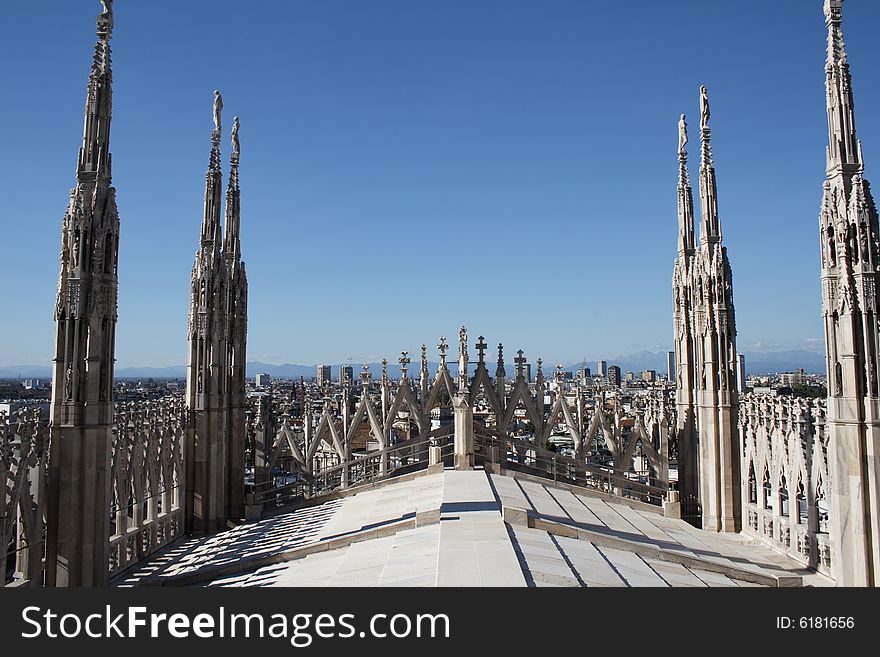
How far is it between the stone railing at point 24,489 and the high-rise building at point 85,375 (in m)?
0.23

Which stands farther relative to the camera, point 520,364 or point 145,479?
point 520,364

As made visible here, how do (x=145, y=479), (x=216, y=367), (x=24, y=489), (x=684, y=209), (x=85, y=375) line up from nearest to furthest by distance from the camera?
(x=24, y=489) → (x=85, y=375) → (x=145, y=479) → (x=216, y=367) → (x=684, y=209)

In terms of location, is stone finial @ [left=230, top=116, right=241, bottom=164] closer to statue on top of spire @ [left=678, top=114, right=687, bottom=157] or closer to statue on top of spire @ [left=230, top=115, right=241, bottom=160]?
statue on top of spire @ [left=230, top=115, right=241, bottom=160]

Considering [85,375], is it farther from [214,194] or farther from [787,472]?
[787,472]

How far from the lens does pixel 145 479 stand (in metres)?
14.5

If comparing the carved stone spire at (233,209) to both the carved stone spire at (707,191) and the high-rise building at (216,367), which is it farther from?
the carved stone spire at (707,191)

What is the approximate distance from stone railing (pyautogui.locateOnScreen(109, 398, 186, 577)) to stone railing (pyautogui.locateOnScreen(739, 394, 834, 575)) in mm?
13357

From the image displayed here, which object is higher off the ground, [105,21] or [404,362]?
[105,21]

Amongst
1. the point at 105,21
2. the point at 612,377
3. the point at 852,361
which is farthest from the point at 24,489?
the point at 612,377

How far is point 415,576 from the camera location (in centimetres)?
827

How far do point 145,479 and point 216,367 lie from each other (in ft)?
13.4

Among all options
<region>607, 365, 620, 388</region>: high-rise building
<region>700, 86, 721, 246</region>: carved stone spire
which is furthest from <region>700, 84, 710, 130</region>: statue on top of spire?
<region>607, 365, 620, 388</region>: high-rise building

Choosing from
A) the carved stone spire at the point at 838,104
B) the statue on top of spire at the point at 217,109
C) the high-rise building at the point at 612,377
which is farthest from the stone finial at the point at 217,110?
the high-rise building at the point at 612,377
